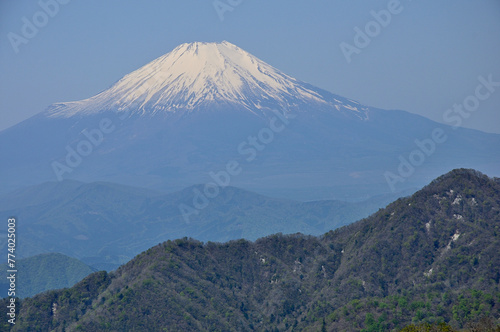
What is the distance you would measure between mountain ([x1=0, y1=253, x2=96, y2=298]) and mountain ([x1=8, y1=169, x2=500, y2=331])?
173ft

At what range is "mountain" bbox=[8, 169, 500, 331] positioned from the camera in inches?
2077

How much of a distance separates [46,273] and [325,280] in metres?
64.9

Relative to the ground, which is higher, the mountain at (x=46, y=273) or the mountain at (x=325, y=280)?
the mountain at (x=46, y=273)

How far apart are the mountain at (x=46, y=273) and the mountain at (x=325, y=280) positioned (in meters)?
52.6

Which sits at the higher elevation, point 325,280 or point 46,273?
point 46,273

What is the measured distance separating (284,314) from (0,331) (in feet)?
64.2

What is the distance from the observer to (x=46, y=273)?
115312 millimetres

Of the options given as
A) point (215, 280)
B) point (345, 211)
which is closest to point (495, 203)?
point (215, 280)

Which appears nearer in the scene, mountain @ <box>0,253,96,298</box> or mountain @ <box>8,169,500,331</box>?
mountain @ <box>8,169,500,331</box>

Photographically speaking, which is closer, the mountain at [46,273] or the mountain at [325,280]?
the mountain at [325,280]

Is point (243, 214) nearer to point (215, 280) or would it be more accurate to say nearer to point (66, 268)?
point (66, 268)

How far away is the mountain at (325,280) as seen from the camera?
5275cm

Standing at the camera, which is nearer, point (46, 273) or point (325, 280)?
point (325, 280)

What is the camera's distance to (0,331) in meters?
56.2
